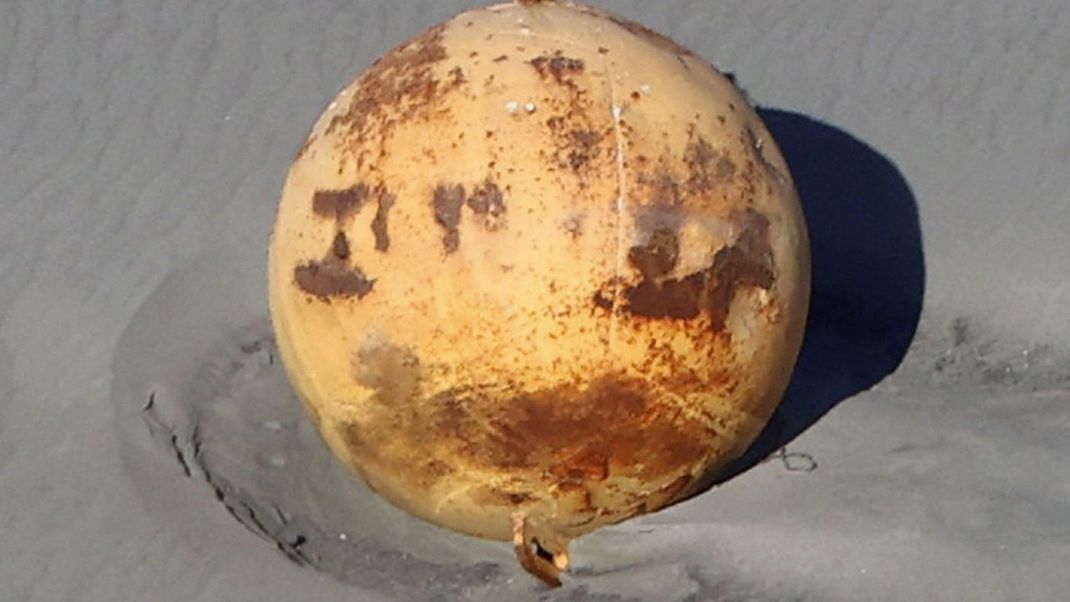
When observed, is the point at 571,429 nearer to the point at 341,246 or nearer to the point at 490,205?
the point at 490,205

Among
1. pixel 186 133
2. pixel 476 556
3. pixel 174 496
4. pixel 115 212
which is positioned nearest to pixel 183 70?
pixel 186 133

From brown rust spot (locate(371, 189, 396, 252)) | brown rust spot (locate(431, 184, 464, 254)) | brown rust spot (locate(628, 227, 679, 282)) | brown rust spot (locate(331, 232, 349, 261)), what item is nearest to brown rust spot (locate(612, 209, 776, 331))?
brown rust spot (locate(628, 227, 679, 282))

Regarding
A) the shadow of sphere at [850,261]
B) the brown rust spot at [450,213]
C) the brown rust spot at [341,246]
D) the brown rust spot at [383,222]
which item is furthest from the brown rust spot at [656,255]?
the shadow of sphere at [850,261]

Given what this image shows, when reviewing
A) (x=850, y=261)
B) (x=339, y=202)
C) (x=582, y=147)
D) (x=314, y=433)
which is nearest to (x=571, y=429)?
(x=582, y=147)

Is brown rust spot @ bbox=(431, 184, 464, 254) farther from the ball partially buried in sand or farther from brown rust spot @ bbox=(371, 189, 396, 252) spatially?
brown rust spot @ bbox=(371, 189, 396, 252)

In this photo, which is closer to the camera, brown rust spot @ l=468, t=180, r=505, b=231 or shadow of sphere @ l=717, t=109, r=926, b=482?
brown rust spot @ l=468, t=180, r=505, b=231

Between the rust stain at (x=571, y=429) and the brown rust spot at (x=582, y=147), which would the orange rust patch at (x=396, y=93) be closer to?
the brown rust spot at (x=582, y=147)

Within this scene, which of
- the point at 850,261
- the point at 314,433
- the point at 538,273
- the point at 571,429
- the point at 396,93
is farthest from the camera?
the point at 850,261
